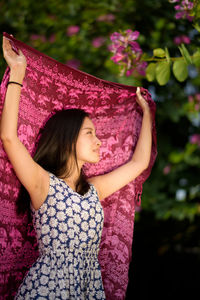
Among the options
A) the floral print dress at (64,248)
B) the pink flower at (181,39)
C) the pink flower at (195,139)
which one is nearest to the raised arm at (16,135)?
the floral print dress at (64,248)

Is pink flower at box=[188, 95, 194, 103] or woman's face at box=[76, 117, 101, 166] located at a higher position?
pink flower at box=[188, 95, 194, 103]

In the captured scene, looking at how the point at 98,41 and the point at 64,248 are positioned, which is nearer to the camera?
the point at 64,248

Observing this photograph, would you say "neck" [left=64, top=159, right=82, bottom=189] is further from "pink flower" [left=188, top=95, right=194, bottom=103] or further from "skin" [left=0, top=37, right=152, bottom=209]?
"pink flower" [left=188, top=95, right=194, bottom=103]

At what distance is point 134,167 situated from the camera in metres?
2.19

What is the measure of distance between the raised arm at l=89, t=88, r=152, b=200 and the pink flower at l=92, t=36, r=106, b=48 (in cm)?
190

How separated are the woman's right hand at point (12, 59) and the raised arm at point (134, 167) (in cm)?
81

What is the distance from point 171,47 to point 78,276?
1.95 meters

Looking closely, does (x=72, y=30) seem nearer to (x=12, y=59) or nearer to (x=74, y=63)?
(x=74, y=63)

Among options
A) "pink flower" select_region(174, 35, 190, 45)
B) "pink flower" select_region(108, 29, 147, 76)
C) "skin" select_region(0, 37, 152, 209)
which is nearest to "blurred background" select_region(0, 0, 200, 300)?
"pink flower" select_region(174, 35, 190, 45)

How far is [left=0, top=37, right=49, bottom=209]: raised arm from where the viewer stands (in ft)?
5.19

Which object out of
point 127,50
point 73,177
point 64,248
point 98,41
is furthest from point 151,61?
point 64,248

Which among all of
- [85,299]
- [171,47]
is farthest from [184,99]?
[85,299]

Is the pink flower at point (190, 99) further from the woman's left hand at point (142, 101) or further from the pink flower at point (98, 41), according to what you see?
the woman's left hand at point (142, 101)

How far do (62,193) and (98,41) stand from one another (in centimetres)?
257
